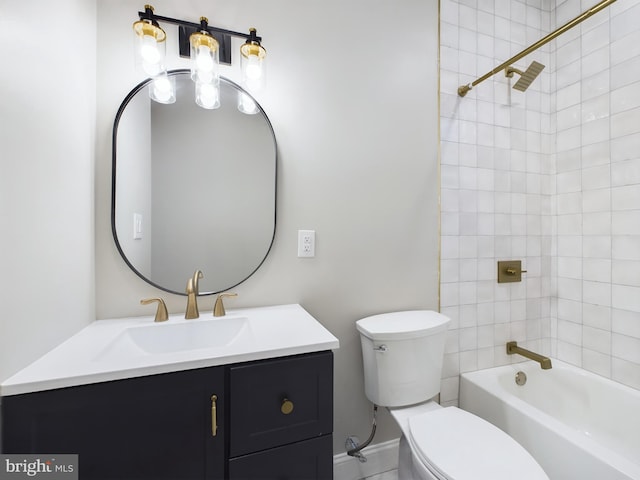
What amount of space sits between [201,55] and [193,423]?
3.97 feet

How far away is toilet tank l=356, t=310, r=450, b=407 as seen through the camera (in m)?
1.27

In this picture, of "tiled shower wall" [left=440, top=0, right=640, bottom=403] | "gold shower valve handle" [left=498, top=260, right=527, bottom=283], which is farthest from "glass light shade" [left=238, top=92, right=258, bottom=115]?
"gold shower valve handle" [left=498, top=260, right=527, bottom=283]

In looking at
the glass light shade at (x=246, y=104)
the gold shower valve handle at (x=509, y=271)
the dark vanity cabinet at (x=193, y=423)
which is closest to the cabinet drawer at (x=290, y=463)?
the dark vanity cabinet at (x=193, y=423)

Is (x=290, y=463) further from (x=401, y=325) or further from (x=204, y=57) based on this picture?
(x=204, y=57)

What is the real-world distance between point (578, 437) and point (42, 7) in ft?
7.18

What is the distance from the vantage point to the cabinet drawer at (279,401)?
815 millimetres

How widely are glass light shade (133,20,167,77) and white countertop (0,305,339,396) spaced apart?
36.1 inches

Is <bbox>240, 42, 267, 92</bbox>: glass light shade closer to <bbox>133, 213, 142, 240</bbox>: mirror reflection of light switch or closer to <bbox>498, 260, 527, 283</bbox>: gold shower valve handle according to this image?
<bbox>133, 213, 142, 240</bbox>: mirror reflection of light switch

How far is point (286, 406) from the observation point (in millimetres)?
850

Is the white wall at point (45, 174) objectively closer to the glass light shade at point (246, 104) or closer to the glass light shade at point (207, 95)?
the glass light shade at point (207, 95)

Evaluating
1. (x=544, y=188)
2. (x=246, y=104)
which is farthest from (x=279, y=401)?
(x=544, y=188)

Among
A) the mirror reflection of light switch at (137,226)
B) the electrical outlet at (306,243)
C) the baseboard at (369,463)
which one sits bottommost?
the baseboard at (369,463)

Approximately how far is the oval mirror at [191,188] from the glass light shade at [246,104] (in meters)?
0.01

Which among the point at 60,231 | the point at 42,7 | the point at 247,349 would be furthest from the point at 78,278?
the point at 42,7
